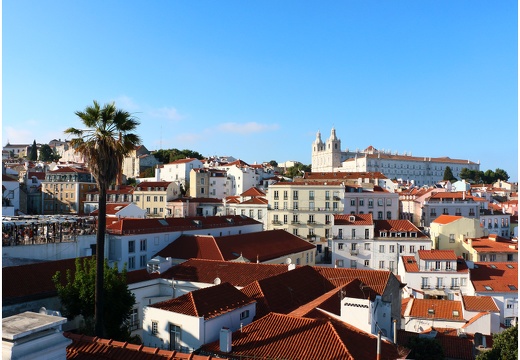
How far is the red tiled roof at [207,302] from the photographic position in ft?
48.8

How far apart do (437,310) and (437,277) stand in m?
7.02

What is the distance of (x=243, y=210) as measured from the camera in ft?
193

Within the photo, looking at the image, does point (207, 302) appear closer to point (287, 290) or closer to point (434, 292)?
point (287, 290)

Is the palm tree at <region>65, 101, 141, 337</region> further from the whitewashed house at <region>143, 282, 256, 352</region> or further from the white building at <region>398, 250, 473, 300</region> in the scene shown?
the white building at <region>398, 250, 473, 300</region>

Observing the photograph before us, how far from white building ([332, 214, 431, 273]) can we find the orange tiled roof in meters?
12.4

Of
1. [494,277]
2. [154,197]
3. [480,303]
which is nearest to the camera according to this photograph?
[480,303]

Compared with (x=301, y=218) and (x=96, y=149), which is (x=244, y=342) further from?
(x=301, y=218)

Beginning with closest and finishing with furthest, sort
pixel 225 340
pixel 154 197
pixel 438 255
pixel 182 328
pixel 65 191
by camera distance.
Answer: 1. pixel 225 340
2. pixel 182 328
3. pixel 438 255
4. pixel 154 197
5. pixel 65 191

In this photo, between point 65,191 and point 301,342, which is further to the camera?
point 65,191

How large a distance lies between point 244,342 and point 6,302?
9383 mm

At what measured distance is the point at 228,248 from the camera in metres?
33.2

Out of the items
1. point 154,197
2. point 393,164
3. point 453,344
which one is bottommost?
point 453,344

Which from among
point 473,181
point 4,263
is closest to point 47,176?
point 4,263

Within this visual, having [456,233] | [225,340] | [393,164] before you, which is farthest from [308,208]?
[393,164]
